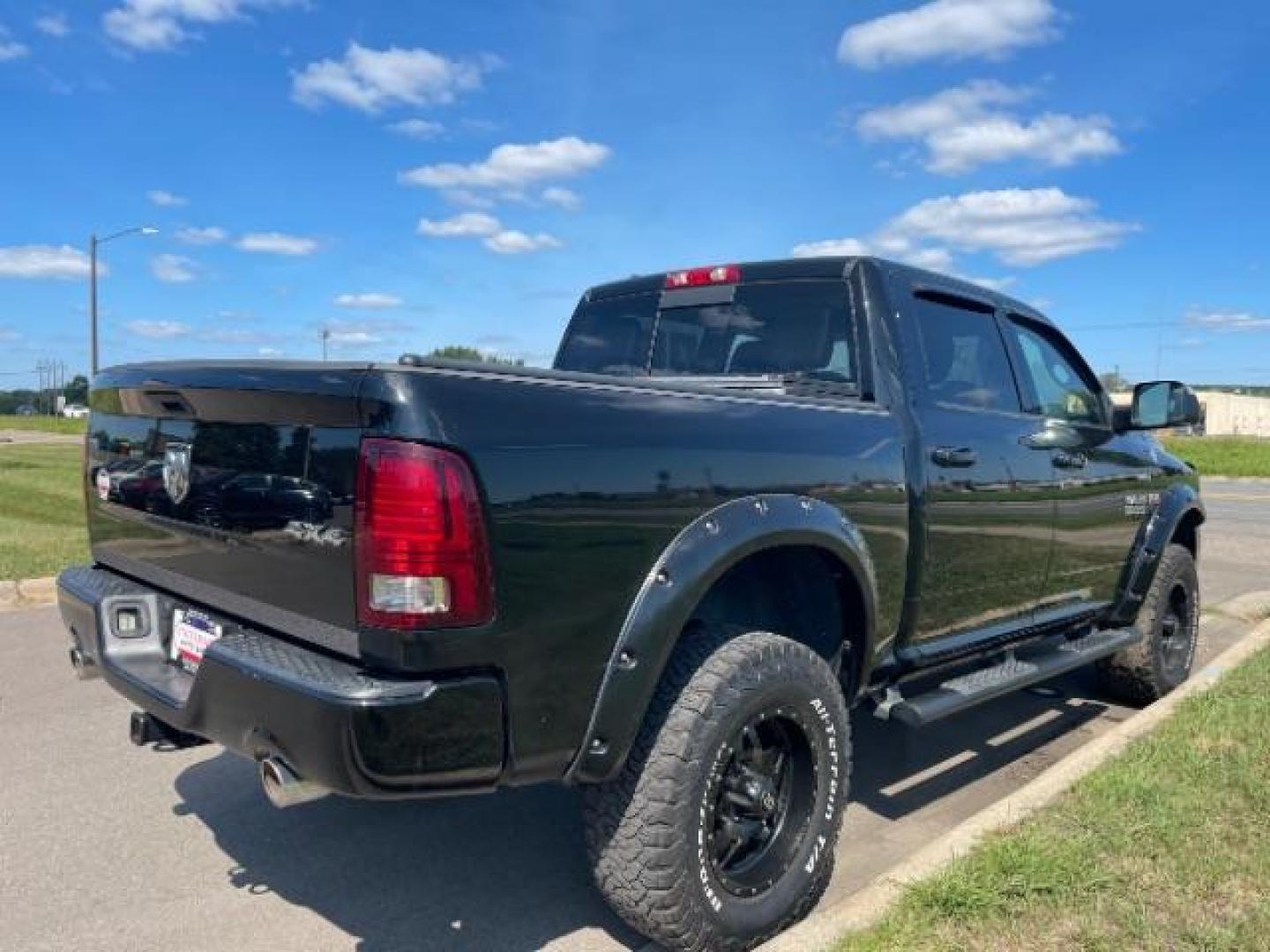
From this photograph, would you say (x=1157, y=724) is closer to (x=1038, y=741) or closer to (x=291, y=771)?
(x=1038, y=741)

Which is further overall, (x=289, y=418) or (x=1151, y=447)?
(x=1151, y=447)

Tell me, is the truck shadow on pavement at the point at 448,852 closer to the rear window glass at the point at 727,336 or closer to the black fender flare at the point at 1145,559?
the black fender flare at the point at 1145,559

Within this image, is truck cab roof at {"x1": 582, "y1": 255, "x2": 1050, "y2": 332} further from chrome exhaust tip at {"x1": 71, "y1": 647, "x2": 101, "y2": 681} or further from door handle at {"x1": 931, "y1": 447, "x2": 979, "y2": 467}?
chrome exhaust tip at {"x1": 71, "y1": 647, "x2": 101, "y2": 681}

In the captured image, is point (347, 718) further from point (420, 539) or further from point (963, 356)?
point (963, 356)

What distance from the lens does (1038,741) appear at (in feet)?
15.9

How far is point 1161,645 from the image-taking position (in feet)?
17.4

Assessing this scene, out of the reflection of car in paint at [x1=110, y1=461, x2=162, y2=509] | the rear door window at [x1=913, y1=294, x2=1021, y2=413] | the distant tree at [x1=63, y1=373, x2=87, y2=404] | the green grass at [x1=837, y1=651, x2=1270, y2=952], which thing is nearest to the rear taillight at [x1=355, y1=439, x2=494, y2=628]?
the reflection of car in paint at [x1=110, y1=461, x2=162, y2=509]

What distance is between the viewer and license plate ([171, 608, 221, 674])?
8.96 ft

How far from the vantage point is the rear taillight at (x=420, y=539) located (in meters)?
2.18

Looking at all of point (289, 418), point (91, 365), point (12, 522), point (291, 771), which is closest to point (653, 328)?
point (289, 418)

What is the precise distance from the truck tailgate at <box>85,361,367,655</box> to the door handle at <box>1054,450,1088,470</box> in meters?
3.12

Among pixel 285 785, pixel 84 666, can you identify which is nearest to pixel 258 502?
pixel 285 785

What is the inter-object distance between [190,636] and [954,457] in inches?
99.0

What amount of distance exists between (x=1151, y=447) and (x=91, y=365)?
30064 millimetres
